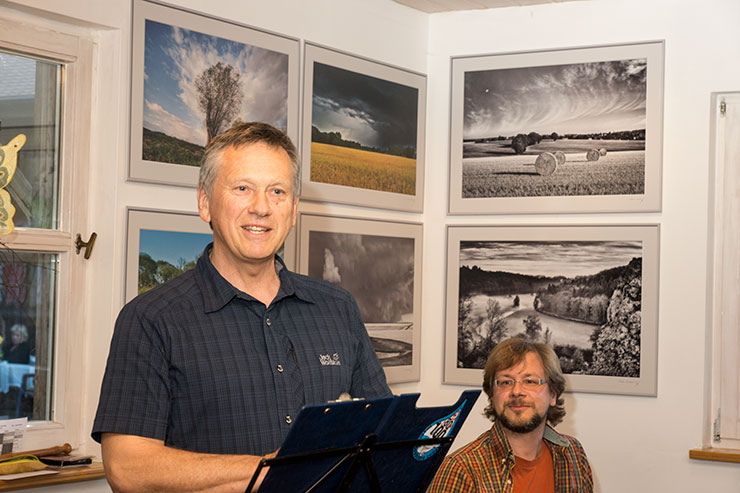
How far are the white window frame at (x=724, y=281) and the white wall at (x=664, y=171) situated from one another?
0.07 m

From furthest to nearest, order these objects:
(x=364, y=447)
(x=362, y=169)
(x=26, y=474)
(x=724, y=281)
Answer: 1. (x=362, y=169)
2. (x=724, y=281)
3. (x=26, y=474)
4. (x=364, y=447)

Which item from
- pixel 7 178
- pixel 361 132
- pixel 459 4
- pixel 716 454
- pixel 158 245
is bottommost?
pixel 716 454

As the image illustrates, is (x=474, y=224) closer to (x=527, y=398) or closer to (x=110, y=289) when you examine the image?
(x=527, y=398)

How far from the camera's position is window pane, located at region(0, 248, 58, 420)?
285 centimetres

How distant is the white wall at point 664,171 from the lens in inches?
147

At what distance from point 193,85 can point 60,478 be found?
1.48 m

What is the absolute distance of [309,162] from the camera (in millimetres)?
3719

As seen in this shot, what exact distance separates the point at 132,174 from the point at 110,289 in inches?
16.3

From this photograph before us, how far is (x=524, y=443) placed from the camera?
3.23 meters

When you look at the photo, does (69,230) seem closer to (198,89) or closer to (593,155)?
(198,89)

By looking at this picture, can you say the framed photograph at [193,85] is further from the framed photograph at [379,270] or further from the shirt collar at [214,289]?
the shirt collar at [214,289]

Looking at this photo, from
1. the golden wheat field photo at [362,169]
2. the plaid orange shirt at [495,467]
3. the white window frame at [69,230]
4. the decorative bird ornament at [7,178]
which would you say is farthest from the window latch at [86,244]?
the plaid orange shirt at [495,467]

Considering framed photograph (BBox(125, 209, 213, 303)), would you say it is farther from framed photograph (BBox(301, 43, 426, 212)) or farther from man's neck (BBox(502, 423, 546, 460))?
man's neck (BBox(502, 423, 546, 460))

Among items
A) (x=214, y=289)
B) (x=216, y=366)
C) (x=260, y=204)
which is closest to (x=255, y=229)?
(x=260, y=204)
